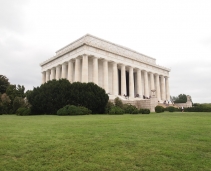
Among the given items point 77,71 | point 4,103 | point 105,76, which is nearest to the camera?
point 4,103

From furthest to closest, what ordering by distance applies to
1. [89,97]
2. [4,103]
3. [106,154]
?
1. [4,103]
2. [89,97]
3. [106,154]

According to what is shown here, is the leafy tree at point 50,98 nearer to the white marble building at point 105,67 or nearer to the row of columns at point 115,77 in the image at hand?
the row of columns at point 115,77

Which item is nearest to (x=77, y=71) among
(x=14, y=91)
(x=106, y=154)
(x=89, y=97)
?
(x=14, y=91)

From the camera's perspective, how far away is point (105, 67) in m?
52.2

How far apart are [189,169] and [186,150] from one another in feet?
5.41

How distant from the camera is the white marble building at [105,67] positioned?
4959cm

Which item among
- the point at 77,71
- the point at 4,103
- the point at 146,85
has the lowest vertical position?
the point at 4,103

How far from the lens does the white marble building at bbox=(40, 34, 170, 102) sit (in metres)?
49.6

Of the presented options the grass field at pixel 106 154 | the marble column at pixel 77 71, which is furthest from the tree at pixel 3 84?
the grass field at pixel 106 154

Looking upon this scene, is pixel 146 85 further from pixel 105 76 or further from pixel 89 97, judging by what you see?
pixel 89 97

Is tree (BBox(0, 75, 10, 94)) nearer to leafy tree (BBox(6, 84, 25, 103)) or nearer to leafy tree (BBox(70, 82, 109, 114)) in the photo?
leafy tree (BBox(6, 84, 25, 103))

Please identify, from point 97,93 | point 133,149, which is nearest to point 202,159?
point 133,149

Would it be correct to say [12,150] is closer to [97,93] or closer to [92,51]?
[97,93]

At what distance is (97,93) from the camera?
3162 cm
